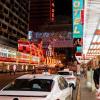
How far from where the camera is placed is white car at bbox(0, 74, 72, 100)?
833cm

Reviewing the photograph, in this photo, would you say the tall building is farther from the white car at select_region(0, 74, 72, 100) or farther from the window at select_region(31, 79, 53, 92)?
the window at select_region(31, 79, 53, 92)

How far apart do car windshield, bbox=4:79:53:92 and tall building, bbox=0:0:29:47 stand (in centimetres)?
9731

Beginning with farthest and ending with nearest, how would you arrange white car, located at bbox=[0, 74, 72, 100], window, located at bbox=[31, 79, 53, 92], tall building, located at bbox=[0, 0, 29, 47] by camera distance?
tall building, located at bbox=[0, 0, 29, 47] → window, located at bbox=[31, 79, 53, 92] → white car, located at bbox=[0, 74, 72, 100]

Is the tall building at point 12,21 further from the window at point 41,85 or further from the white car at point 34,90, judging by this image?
the window at point 41,85

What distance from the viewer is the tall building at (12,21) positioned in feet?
365

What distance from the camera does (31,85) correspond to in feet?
31.6

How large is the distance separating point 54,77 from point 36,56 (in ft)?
357

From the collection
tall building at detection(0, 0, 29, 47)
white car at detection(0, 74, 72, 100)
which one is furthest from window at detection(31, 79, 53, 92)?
tall building at detection(0, 0, 29, 47)

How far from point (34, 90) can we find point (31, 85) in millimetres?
502

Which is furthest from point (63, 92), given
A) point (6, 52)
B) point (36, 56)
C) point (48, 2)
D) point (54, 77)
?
point (48, 2)

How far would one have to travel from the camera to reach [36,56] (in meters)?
119

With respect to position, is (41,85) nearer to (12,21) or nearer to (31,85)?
(31,85)

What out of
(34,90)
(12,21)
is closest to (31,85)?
(34,90)

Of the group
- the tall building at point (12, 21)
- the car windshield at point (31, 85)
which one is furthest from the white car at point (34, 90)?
the tall building at point (12, 21)
